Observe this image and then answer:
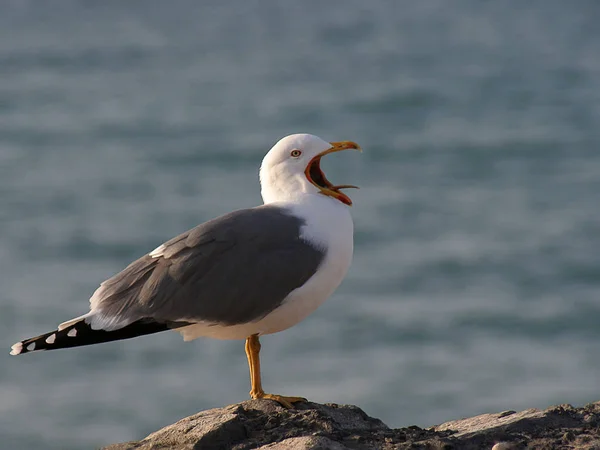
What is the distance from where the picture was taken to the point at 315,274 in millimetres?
6395

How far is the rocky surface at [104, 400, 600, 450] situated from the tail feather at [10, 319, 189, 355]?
58 cm

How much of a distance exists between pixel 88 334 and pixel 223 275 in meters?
0.75

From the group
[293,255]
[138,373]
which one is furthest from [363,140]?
[293,255]

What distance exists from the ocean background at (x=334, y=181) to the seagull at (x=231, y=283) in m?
5.65

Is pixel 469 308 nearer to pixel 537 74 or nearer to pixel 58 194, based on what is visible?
pixel 58 194

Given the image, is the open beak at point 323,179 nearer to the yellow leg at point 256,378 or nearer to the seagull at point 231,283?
the seagull at point 231,283

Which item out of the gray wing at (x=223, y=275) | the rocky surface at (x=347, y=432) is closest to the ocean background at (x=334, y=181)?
the gray wing at (x=223, y=275)

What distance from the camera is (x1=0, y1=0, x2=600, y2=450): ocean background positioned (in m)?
12.7

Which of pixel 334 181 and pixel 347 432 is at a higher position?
pixel 334 181

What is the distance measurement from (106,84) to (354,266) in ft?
31.2

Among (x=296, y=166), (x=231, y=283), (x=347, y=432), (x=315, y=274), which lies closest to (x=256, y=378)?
(x=231, y=283)

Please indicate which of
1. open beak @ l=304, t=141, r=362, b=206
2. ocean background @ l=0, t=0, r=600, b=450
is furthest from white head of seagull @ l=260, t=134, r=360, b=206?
ocean background @ l=0, t=0, r=600, b=450

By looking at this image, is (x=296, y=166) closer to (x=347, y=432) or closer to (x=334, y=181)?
(x=347, y=432)

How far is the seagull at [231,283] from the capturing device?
249 inches
